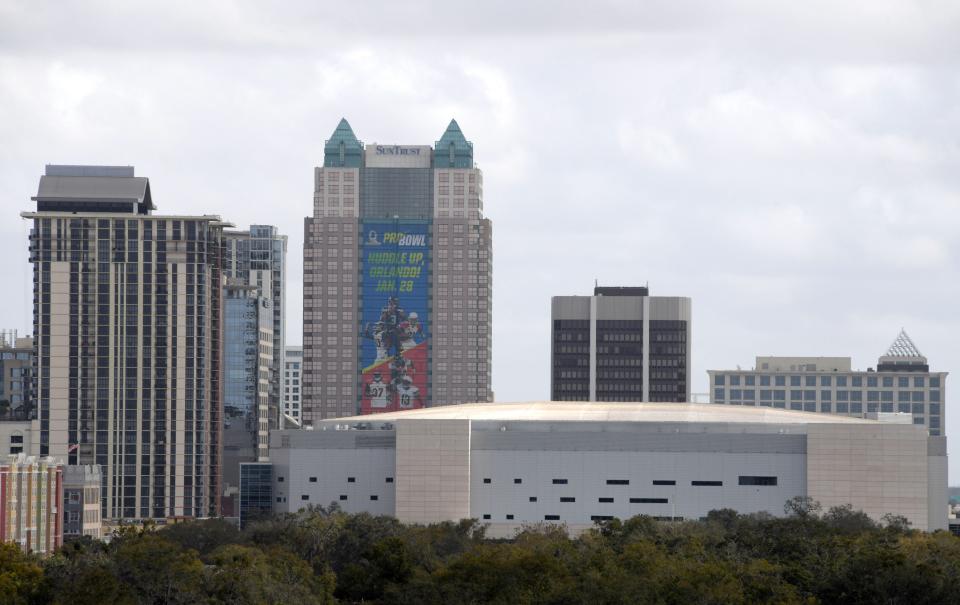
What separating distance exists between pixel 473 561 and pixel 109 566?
28539mm

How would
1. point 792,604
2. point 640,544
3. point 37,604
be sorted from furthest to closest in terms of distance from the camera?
point 640,544 → point 37,604 → point 792,604

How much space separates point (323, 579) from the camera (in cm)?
17875

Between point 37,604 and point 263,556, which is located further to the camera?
point 263,556

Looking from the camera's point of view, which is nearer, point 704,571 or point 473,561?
point 704,571

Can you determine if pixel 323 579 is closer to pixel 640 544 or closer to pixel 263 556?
pixel 263 556

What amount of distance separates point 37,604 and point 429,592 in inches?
1162

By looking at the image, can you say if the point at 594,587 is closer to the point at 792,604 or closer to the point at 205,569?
the point at 792,604

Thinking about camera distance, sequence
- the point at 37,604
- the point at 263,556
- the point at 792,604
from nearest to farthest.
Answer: the point at 792,604, the point at 37,604, the point at 263,556

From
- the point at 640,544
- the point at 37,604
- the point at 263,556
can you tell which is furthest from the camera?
the point at 640,544

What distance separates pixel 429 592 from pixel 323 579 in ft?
37.2

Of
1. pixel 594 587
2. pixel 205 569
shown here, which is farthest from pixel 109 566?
pixel 594 587

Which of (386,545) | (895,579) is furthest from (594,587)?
(386,545)

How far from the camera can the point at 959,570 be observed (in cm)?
16950

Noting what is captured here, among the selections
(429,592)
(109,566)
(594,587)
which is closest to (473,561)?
(429,592)
